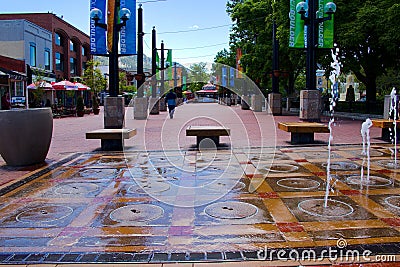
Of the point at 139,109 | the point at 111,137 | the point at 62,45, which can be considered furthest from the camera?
the point at 62,45

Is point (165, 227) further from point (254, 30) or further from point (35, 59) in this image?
point (35, 59)

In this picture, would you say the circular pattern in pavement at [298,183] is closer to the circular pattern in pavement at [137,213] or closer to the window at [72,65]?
the circular pattern in pavement at [137,213]

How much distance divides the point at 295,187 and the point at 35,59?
37.0 m

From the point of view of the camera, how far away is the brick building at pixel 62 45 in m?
42.2

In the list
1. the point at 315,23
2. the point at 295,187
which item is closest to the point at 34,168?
the point at 295,187

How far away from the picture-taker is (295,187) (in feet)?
19.4

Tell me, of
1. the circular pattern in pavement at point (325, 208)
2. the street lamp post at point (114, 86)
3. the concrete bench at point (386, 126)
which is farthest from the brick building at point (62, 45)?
the circular pattern in pavement at point (325, 208)

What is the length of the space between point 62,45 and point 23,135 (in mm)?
42792

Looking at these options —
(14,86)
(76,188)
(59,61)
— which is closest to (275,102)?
(14,86)

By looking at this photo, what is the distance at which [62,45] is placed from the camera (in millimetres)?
47000

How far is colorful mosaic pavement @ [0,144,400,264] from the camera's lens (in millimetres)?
3688

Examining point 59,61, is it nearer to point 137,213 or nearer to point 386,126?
point 386,126

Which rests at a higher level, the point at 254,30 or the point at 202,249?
the point at 254,30

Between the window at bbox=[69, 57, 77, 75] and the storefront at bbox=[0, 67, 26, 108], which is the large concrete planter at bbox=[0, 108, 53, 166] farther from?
the window at bbox=[69, 57, 77, 75]
